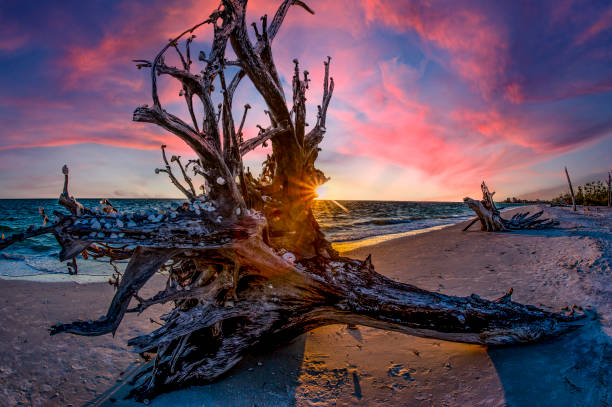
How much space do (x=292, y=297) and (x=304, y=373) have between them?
92 centimetres

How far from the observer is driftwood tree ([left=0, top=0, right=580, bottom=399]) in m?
2.31

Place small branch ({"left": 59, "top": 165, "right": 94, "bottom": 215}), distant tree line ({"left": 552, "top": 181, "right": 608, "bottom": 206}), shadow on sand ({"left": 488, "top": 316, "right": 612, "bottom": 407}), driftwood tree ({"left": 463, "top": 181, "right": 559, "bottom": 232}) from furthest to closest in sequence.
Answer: distant tree line ({"left": 552, "top": 181, "right": 608, "bottom": 206})
driftwood tree ({"left": 463, "top": 181, "right": 559, "bottom": 232})
shadow on sand ({"left": 488, "top": 316, "right": 612, "bottom": 407})
small branch ({"left": 59, "top": 165, "right": 94, "bottom": 215})

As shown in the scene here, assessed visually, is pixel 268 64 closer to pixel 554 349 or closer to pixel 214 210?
pixel 214 210

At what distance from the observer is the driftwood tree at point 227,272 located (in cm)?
231

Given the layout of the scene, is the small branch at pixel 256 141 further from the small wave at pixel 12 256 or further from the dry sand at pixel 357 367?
the small wave at pixel 12 256

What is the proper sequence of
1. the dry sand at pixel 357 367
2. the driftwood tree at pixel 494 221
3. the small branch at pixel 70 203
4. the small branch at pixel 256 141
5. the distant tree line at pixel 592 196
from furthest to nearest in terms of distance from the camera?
the distant tree line at pixel 592 196, the driftwood tree at pixel 494 221, the small branch at pixel 256 141, the dry sand at pixel 357 367, the small branch at pixel 70 203

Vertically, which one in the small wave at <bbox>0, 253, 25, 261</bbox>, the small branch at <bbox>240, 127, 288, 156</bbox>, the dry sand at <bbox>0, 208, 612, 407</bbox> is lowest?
the small wave at <bbox>0, 253, 25, 261</bbox>

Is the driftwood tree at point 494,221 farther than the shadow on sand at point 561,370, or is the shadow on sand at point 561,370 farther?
the driftwood tree at point 494,221

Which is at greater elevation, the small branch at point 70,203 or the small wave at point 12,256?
the small branch at point 70,203

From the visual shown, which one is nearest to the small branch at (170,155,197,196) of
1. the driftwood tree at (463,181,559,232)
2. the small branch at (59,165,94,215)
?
the small branch at (59,165,94,215)

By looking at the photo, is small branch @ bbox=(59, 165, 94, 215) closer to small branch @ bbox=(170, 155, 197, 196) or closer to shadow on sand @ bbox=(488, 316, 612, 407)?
small branch @ bbox=(170, 155, 197, 196)

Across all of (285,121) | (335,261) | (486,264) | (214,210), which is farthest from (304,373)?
(486,264)

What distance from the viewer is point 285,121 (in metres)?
4.18

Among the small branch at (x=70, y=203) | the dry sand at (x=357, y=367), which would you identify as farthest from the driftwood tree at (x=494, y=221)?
the small branch at (x=70, y=203)
